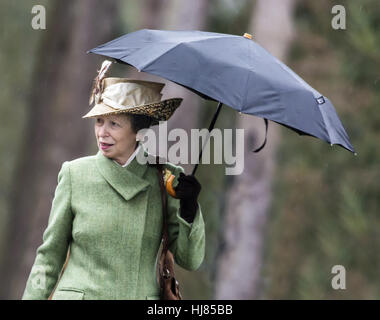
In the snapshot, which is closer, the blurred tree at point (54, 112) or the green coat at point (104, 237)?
the green coat at point (104, 237)

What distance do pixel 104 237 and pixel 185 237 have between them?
0.37 meters

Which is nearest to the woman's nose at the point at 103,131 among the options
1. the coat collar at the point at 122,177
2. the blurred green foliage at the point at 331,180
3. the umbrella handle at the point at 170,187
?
the coat collar at the point at 122,177

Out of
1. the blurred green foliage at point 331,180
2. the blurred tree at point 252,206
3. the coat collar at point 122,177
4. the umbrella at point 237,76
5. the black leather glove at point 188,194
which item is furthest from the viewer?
the blurred green foliage at point 331,180

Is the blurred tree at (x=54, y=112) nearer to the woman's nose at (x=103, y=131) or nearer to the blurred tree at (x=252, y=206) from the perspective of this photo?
the blurred tree at (x=252, y=206)

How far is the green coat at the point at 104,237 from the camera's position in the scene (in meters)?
3.43

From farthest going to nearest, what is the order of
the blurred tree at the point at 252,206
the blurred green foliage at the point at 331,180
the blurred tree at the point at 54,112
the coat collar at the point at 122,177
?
the blurred green foliage at the point at 331,180
the blurred tree at the point at 54,112
the blurred tree at the point at 252,206
the coat collar at the point at 122,177

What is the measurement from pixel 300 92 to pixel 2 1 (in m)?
11.2

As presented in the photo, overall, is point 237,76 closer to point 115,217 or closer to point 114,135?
point 114,135

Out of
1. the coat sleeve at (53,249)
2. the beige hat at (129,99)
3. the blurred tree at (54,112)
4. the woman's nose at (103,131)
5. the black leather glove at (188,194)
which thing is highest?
the blurred tree at (54,112)

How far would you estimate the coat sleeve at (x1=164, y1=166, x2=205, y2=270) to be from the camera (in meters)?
3.47

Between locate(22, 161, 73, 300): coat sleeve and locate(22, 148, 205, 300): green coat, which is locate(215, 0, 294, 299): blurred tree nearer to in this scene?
locate(22, 148, 205, 300): green coat

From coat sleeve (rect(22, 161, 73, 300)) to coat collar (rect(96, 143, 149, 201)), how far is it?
17cm
